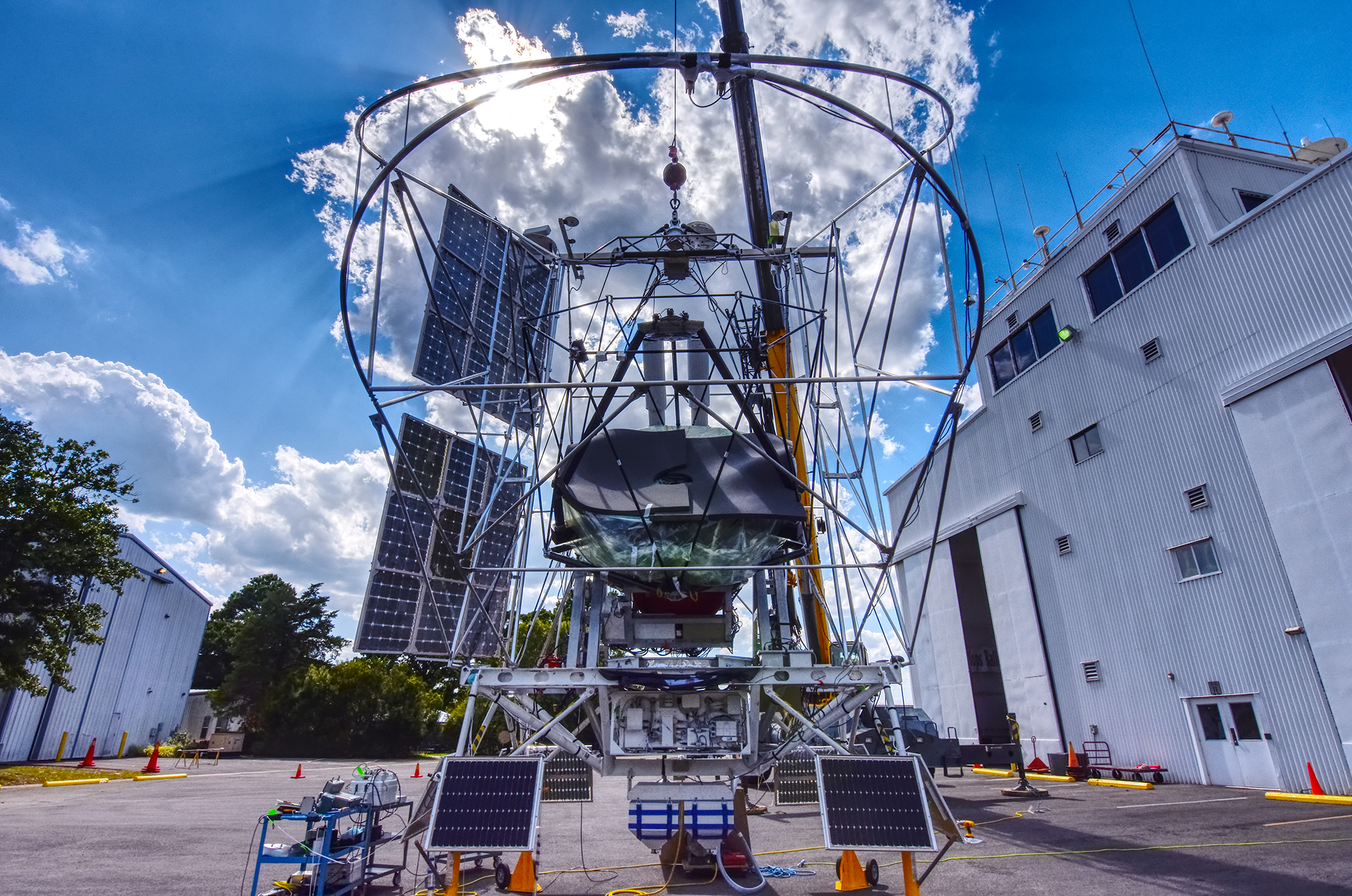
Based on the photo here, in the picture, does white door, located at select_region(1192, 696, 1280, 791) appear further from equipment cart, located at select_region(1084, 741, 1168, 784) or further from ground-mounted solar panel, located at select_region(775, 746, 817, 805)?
ground-mounted solar panel, located at select_region(775, 746, 817, 805)

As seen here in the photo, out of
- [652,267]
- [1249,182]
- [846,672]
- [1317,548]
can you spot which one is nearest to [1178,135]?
[1249,182]

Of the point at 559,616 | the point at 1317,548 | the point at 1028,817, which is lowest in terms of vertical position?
the point at 1028,817

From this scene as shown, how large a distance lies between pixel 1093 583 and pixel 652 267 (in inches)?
688

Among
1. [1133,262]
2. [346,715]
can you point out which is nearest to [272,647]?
[346,715]

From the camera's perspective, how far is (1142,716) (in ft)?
57.9

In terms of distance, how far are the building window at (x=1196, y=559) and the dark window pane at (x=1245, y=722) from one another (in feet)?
9.64

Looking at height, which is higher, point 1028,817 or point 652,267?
point 652,267

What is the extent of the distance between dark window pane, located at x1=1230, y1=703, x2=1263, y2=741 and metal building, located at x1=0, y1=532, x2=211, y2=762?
3873 centimetres

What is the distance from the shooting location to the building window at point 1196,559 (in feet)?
52.3

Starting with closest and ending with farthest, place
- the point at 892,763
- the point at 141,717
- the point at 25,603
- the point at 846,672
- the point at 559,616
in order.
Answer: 1. the point at 892,763
2. the point at 846,672
3. the point at 559,616
4. the point at 25,603
5. the point at 141,717

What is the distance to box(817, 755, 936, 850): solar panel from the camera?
15.4ft

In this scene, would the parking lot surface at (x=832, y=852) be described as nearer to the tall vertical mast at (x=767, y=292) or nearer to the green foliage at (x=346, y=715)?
the tall vertical mast at (x=767, y=292)

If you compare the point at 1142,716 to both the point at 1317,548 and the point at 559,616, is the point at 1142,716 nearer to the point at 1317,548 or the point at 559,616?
the point at 1317,548

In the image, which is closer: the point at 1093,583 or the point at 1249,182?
the point at 1249,182
